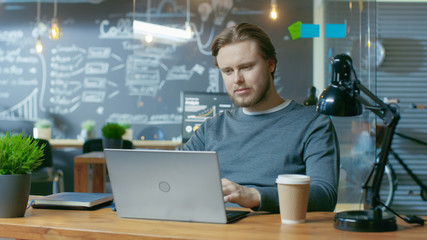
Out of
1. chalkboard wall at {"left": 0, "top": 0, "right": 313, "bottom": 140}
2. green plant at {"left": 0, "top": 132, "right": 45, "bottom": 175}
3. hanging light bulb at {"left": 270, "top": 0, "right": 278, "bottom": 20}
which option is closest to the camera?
green plant at {"left": 0, "top": 132, "right": 45, "bottom": 175}

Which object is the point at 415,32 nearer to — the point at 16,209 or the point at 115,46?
the point at 115,46

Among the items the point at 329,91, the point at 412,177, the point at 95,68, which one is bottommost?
the point at 412,177

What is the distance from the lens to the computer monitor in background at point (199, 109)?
3.62 metres

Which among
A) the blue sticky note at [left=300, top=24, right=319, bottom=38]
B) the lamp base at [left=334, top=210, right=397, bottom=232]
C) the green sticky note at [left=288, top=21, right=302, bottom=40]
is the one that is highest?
the green sticky note at [left=288, top=21, right=302, bottom=40]

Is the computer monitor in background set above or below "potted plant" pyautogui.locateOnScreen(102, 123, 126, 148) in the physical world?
above

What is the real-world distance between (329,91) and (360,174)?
2413 mm

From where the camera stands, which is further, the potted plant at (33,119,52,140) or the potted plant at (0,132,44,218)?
the potted plant at (33,119,52,140)

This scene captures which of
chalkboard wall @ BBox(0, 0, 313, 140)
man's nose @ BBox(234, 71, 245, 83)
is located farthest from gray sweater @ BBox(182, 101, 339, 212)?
chalkboard wall @ BBox(0, 0, 313, 140)

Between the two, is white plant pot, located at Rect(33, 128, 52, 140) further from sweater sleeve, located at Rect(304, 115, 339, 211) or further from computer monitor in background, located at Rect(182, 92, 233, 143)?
sweater sleeve, located at Rect(304, 115, 339, 211)

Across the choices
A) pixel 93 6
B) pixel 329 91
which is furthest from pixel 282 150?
pixel 93 6

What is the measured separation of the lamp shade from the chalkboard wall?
4366 mm

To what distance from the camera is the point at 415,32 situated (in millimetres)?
4488

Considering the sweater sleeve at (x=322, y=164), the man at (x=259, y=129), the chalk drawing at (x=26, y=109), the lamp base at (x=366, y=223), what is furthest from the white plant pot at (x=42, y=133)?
the lamp base at (x=366, y=223)

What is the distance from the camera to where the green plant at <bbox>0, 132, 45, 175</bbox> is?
1.30m
